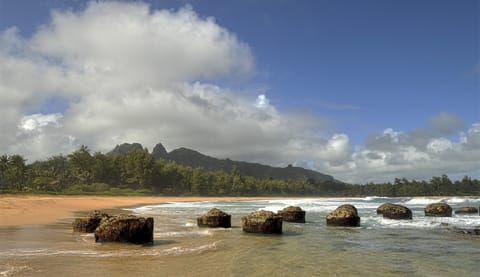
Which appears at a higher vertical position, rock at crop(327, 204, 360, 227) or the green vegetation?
the green vegetation

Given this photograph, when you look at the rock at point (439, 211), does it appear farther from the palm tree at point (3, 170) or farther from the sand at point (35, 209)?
the palm tree at point (3, 170)

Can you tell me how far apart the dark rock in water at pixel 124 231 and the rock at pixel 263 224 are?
672cm

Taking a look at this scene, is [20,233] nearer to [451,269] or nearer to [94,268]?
[94,268]

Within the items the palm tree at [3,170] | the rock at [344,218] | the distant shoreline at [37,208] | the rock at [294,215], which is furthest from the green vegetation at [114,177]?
the rock at [344,218]

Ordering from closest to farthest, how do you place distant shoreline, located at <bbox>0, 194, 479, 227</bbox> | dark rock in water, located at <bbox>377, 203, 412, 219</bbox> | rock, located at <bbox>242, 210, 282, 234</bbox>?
rock, located at <bbox>242, 210, 282, 234</bbox>
distant shoreline, located at <bbox>0, 194, 479, 227</bbox>
dark rock in water, located at <bbox>377, 203, 412, 219</bbox>

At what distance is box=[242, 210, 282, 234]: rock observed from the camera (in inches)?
851

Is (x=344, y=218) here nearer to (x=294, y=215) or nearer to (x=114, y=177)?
(x=294, y=215)

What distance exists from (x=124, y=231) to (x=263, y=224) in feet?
25.7

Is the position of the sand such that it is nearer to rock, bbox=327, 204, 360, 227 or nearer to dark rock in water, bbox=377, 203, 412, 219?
rock, bbox=327, 204, 360, 227

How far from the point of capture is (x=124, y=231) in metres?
16.7

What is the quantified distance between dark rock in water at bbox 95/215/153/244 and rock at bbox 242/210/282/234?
672 centimetres

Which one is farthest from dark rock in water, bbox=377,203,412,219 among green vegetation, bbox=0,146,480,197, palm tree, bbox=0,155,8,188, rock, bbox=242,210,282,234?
palm tree, bbox=0,155,8,188

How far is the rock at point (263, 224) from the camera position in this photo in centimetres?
2162

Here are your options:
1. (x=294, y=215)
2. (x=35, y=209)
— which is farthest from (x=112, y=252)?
(x=35, y=209)
